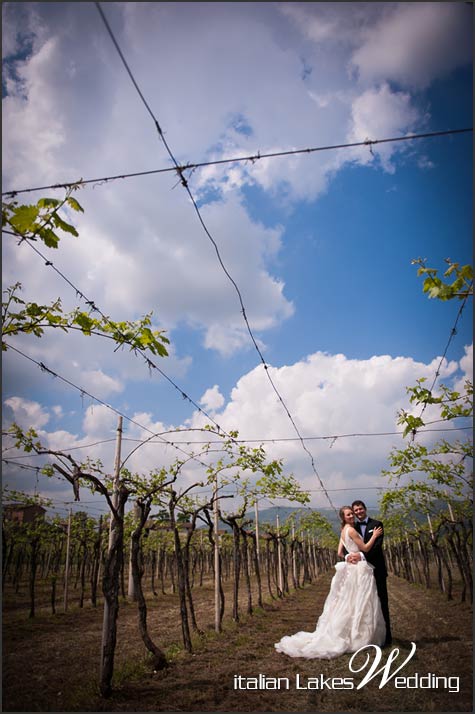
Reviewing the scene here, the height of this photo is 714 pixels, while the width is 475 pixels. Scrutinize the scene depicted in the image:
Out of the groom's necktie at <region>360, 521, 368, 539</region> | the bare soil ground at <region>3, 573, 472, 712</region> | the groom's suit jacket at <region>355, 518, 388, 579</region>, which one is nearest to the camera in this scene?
the bare soil ground at <region>3, 573, 472, 712</region>

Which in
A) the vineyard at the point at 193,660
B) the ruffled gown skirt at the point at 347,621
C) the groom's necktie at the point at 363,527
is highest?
the groom's necktie at the point at 363,527

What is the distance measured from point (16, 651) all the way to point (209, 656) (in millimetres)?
5708

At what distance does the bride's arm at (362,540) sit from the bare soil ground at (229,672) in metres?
1.40

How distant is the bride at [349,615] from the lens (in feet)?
19.4

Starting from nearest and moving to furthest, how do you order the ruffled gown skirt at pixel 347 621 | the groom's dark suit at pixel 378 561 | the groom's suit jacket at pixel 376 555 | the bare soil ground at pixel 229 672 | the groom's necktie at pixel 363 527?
1. the bare soil ground at pixel 229 672
2. the ruffled gown skirt at pixel 347 621
3. the groom's dark suit at pixel 378 561
4. the groom's suit jacket at pixel 376 555
5. the groom's necktie at pixel 363 527

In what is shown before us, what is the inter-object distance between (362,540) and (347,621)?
1.19m

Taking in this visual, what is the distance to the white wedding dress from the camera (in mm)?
5898

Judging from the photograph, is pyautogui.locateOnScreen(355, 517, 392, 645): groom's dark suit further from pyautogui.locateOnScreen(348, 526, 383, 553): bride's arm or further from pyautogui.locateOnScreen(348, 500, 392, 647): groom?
pyautogui.locateOnScreen(348, 526, 383, 553): bride's arm

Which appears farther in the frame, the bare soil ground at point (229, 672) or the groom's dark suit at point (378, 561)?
the groom's dark suit at point (378, 561)

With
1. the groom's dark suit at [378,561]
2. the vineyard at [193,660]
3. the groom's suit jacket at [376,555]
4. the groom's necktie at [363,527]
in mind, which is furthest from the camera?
the groom's necktie at [363,527]

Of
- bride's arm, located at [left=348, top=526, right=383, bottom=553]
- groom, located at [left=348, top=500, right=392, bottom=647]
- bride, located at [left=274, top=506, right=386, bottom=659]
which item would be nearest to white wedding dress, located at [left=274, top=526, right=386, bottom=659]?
bride, located at [left=274, top=506, right=386, bottom=659]

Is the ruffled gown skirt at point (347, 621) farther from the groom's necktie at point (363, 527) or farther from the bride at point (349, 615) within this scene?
the groom's necktie at point (363, 527)

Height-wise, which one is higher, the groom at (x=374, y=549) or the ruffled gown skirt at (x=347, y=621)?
the groom at (x=374, y=549)

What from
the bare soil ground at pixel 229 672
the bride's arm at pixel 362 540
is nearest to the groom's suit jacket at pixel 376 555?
the bride's arm at pixel 362 540
